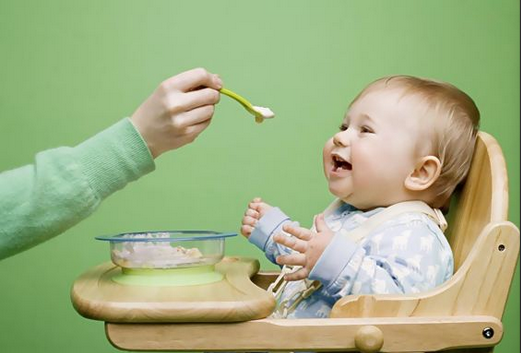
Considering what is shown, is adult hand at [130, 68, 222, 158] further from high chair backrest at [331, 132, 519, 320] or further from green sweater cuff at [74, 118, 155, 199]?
high chair backrest at [331, 132, 519, 320]

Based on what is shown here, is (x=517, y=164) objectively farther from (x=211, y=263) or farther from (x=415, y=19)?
(x=211, y=263)

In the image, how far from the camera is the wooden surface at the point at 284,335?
28.6 inches

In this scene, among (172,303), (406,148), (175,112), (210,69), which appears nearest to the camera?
(172,303)

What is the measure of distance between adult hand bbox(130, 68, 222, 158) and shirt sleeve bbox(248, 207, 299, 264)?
25 cm

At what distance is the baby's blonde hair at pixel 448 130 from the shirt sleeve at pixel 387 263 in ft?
0.33

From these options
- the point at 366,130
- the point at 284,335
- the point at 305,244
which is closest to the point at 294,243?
the point at 305,244

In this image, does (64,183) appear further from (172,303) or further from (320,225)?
(320,225)

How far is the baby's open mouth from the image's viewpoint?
992 mm

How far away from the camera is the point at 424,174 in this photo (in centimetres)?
97

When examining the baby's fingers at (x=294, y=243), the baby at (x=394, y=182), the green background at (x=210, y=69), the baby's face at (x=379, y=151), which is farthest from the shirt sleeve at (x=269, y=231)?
the green background at (x=210, y=69)

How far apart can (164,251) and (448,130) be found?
0.40 m

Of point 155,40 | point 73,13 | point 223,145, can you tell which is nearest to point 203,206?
point 223,145

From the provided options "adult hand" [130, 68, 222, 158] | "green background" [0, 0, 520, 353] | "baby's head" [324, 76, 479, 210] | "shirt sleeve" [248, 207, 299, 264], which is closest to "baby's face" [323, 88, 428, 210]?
"baby's head" [324, 76, 479, 210]

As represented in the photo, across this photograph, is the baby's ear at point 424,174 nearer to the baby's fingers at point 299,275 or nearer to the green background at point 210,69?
the baby's fingers at point 299,275
